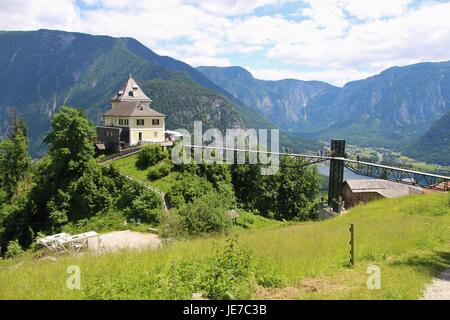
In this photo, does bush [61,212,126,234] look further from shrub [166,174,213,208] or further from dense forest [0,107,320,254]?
shrub [166,174,213,208]

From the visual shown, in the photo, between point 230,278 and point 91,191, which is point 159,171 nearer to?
point 91,191

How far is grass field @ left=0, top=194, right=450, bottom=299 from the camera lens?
1082 cm

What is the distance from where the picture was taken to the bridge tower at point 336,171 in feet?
164

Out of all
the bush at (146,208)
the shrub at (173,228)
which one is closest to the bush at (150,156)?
the bush at (146,208)

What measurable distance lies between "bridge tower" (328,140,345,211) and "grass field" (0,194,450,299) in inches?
1141

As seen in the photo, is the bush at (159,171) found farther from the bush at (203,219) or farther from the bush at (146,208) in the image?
the bush at (203,219)

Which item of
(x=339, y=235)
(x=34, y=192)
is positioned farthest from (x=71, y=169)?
(x=339, y=235)

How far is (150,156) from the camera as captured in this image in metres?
51.7

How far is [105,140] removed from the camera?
2427 inches

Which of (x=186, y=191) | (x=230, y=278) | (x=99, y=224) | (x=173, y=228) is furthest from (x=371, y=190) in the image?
(x=230, y=278)
